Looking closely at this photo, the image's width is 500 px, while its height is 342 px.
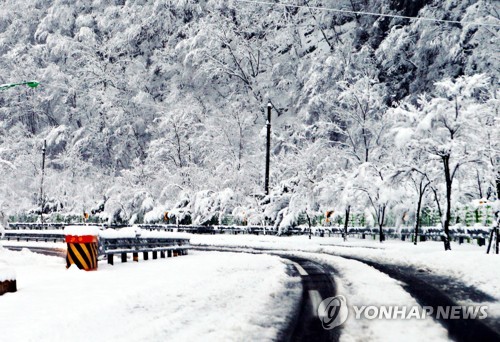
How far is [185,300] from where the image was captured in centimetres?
825

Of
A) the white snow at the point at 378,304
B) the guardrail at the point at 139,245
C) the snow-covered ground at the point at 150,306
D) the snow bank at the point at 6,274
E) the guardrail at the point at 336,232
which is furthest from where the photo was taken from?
the guardrail at the point at 336,232

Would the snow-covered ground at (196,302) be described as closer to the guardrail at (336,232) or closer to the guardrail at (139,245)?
the guardrail at (139,245)

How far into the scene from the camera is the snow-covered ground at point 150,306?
5910 millimetres

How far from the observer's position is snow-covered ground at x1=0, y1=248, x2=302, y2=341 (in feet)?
19.4

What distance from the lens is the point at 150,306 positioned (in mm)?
7668

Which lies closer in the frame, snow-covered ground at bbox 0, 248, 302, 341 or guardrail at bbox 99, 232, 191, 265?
snow-covered ground at bbox 0, 248, 302, 341

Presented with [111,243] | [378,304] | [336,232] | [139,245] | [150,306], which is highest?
[336,232]

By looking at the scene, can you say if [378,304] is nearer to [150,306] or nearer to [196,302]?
[196,302]

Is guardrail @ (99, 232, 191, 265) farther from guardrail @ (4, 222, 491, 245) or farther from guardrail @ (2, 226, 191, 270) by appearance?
guardrail @ (4, 222, 491, 245)

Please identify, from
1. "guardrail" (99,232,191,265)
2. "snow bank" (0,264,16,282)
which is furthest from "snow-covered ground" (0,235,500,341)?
"guardrail" (99,232,191,265)

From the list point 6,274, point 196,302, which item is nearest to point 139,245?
point 6,274

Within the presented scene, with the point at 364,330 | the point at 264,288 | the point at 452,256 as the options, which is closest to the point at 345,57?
the point at 452,256

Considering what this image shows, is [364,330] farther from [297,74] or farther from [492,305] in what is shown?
[297,74]

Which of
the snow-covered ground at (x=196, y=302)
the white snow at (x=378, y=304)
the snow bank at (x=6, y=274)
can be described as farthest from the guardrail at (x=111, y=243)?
the white snow at (x=378, y=304)
